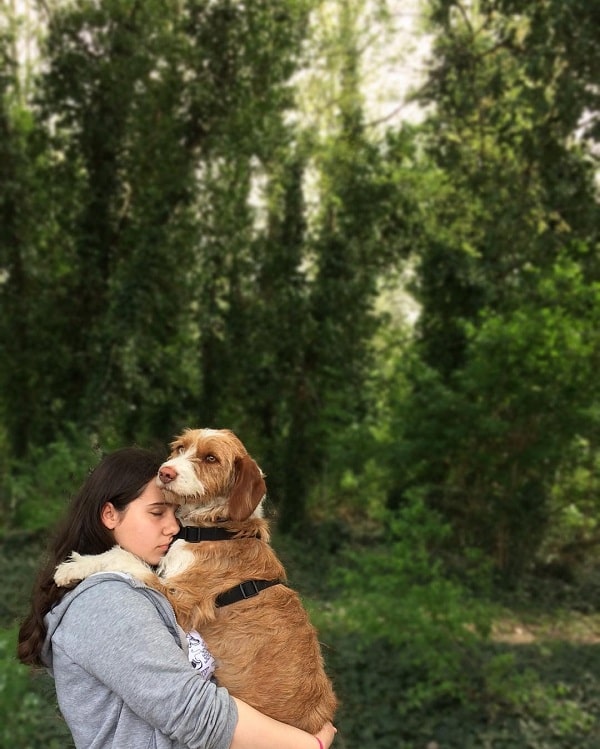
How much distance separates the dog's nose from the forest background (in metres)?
11.0

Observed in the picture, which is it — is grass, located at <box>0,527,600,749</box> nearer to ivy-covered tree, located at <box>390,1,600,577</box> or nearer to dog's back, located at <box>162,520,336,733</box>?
ivy-covered tree, located at <box>390,1,600,577</box>

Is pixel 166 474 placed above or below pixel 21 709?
above

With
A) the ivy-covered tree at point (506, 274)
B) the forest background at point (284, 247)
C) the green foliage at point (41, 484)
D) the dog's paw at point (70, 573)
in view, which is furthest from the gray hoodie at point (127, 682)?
the forest background at point (284, 247)

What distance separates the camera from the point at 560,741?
24.3ft

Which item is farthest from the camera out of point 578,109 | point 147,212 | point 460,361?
point 147,212

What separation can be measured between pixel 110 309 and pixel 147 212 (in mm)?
2310

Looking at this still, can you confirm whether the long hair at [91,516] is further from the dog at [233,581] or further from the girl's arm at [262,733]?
the girl's arm at [262,733]

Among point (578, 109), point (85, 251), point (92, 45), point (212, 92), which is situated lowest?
point (85, 251)

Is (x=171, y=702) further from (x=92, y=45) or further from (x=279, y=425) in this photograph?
(x=92, y=45)

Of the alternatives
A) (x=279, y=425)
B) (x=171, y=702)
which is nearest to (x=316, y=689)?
(x=171, y=702)

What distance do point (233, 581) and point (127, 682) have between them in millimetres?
620

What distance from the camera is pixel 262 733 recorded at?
1708 millimetres

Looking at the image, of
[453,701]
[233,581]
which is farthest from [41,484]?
[233,581]

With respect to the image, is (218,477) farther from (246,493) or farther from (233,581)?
(233,581)
